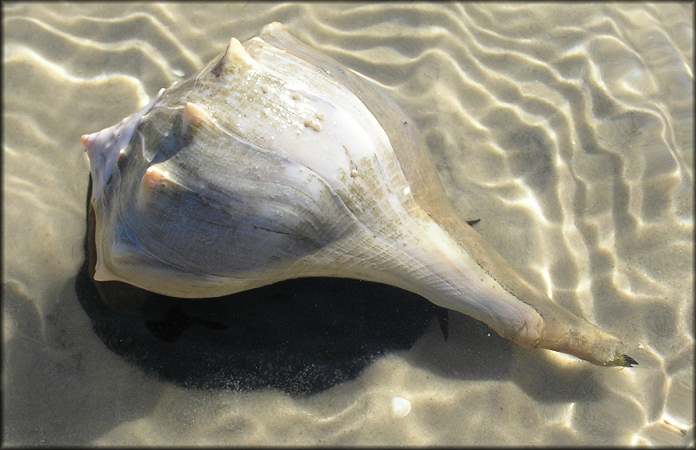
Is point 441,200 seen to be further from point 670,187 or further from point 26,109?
point 26,109

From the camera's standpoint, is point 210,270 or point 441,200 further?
point 441,200

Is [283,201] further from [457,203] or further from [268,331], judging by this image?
[457,203]

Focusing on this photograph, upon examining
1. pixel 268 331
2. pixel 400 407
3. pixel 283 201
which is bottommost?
pixel 400 407

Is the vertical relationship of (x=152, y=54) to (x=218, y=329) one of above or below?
above

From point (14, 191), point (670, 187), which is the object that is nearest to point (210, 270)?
point (14, 191)

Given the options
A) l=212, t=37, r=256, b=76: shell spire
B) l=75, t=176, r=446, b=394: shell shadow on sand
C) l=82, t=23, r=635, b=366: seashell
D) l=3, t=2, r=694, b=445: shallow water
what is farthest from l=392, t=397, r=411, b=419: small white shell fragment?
l=212, t=37, r=256, b=76: shell spire

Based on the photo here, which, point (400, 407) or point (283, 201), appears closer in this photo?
point (283, 201)

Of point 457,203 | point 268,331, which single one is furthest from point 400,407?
point 457,203

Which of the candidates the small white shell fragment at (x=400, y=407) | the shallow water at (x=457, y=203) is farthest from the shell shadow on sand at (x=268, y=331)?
the small white shell fragment at (x=400, y=407)
